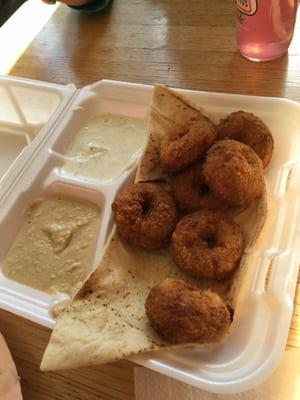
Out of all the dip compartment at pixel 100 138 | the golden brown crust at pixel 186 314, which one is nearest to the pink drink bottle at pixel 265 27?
→ the dip compartment at pixel 100 138

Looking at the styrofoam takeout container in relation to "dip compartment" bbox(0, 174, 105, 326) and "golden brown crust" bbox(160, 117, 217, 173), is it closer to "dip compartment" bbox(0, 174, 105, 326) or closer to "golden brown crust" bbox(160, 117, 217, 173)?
"dip compartment" bbox(0, 174, 105, 326)

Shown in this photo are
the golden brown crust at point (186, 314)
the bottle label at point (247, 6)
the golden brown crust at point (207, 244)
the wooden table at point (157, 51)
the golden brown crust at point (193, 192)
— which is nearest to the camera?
the golden brown crust at point (186, 314)

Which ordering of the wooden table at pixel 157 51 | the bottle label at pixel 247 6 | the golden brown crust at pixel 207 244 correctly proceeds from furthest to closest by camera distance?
1. the wooden table at pixel 157 51
2. the bottle label at pixel 247 6
3. the golden brown crust at pixel 207 244

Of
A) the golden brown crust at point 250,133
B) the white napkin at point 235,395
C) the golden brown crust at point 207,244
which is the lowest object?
the white napkin at point 235,395

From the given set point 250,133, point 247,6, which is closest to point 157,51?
point 247,6

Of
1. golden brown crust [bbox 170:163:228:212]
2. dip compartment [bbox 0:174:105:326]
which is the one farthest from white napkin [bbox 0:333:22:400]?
golden brown crust [bbox 170:163:228:212]

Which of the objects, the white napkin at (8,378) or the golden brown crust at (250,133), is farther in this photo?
the golden brown crust at (250,133)

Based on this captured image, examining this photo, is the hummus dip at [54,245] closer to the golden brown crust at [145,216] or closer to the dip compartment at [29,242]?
the dip compartment at [29,242]
